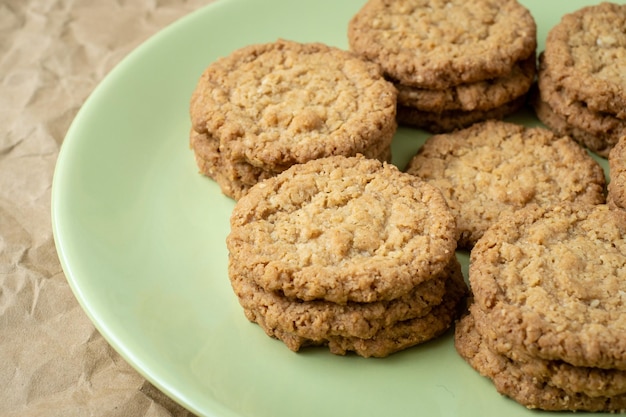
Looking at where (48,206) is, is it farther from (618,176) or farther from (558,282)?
(618,176)

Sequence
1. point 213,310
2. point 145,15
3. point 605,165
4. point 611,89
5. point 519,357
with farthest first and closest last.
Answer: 1. point 145,15
2. point 605,165
3. point 611,89
4. point 213,310
5. point 519,357

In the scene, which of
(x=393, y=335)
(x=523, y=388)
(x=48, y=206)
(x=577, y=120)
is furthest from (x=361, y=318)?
(x=48, y=206)

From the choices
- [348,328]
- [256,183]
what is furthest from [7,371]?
[348,328]

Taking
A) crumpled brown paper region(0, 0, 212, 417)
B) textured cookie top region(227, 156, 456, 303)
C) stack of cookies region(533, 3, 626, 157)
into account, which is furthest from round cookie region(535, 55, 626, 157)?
crumpled brown paper region(0, 0, 212, 417)

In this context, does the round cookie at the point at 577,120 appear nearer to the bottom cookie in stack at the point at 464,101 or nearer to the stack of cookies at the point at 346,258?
the bottom cookie in stack at the point at 464,101

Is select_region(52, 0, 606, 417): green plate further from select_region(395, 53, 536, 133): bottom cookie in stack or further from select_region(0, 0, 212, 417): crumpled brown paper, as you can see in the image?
select_region(0, 0, 212, 417): crumpled brown paper

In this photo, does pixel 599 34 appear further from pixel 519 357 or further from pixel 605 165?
pixel 519 357

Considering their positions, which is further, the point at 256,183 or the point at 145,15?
the point at 145,15
